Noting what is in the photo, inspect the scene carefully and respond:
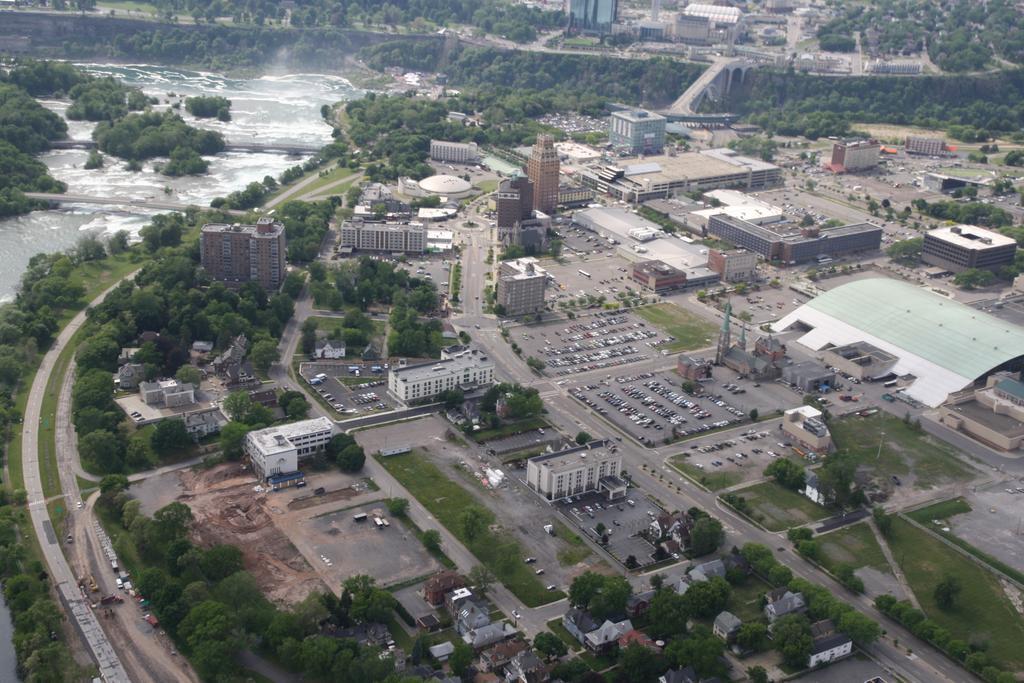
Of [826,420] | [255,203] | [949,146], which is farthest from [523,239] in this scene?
[949,146]

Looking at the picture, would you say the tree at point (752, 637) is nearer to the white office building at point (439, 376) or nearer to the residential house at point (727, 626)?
the residential house at point (727, 626)

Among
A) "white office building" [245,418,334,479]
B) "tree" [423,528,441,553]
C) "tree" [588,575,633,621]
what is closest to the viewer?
"tree" [588,575,633,621]

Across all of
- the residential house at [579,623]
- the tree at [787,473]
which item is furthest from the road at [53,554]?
the tree at [787,473]

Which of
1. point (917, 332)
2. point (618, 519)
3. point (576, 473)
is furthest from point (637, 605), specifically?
point (917, 332)

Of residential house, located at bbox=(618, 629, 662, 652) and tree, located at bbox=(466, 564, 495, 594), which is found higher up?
tree, located at bbox=(466, 564, 495, 594)

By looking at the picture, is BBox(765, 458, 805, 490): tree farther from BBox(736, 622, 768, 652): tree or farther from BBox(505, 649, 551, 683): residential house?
BBox(505, 649, 551, 683): residential house

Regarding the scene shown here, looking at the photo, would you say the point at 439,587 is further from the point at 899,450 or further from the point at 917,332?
the point at 917,332

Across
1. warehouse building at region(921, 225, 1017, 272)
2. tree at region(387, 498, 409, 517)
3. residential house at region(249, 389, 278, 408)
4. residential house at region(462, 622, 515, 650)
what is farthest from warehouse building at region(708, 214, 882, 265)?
residential house at region(462, 622, 515, 650)

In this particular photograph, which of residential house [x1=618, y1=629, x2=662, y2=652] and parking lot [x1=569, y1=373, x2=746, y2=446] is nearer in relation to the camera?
residential house [x1=618, y1=629, x2=662, y2=652]
